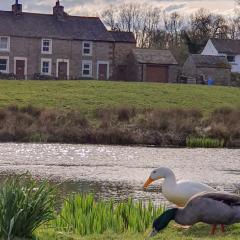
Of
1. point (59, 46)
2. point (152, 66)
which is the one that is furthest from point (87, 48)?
point (152, 66)

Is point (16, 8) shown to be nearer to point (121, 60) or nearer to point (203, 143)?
point (121, 60)

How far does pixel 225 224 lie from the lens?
11164mm

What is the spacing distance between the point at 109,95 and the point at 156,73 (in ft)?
72.5

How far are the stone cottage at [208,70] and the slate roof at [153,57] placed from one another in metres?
3.12

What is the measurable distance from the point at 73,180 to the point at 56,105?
78.8ft

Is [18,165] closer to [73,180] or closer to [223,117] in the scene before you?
[73,180]

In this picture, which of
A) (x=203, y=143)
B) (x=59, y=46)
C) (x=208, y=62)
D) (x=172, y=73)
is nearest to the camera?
(x=203, y=143)

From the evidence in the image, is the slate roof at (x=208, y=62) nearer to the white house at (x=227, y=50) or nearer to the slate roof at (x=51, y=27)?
the slate roof at (x=51, y=27)

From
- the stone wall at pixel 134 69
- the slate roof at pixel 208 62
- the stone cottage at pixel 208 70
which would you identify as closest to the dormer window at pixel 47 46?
the stone wall at pixel 134 69

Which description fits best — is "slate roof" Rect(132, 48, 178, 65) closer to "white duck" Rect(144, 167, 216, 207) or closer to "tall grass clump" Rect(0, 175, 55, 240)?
"white duck" Rect(144, 167, 216, 207)

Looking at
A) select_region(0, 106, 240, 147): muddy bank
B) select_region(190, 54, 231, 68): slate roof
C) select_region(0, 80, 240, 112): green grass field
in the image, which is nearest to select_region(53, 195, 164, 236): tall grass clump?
select_region(0, 106, 240, 147): muddy bank

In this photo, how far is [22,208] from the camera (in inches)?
385

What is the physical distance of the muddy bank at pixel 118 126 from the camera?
121 feet

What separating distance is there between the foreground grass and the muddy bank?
25.1 m
